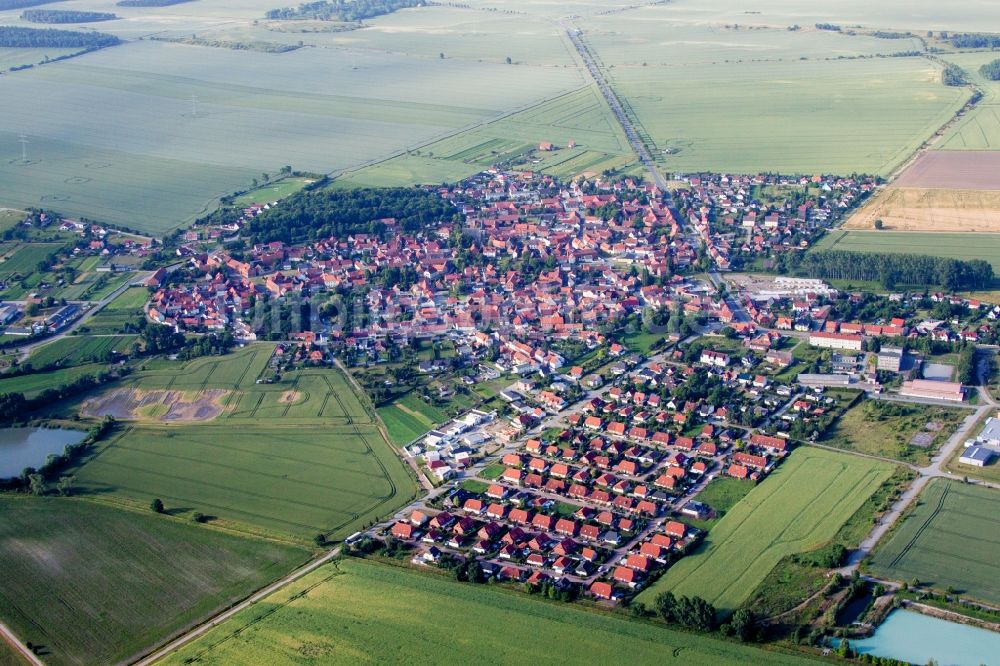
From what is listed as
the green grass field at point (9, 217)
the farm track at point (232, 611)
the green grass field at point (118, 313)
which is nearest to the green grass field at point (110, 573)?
the farm track at point (232, 611)

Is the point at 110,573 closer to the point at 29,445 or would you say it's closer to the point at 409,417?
the point at 29,445

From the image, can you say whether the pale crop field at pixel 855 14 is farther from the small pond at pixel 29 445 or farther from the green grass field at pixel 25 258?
the small pond at pixel 29 445

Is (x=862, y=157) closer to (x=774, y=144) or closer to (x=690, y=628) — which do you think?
(x=774, y=144)

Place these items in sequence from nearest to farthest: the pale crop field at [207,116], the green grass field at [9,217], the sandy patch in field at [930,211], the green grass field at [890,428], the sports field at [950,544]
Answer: the sports field at [950,544]
the green grass field at [890,428]
the sandy patch in field at [930,211]
the green grass field at [9,217]
the pale crop field at [207,116]

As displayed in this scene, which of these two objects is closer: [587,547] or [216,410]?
[587,547]

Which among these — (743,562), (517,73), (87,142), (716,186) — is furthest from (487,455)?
(517,73)

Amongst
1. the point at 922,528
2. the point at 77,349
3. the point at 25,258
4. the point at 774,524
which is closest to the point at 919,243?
the point at 922,528

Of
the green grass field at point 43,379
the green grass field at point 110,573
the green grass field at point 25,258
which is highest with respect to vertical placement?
the green grass field at point 25,258
